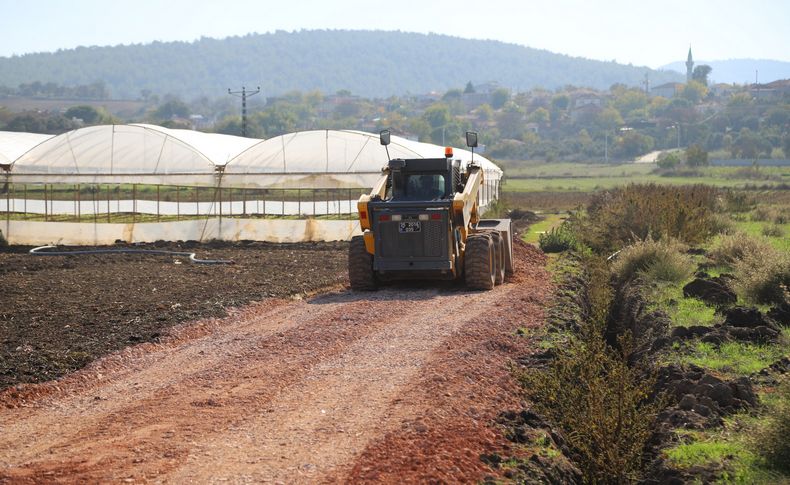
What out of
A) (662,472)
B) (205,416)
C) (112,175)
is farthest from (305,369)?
(112,175)

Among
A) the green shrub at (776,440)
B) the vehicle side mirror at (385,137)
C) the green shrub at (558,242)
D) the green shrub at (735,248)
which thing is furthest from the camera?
the green shrub at (558,242)

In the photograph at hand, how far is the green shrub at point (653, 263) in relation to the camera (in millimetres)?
23172

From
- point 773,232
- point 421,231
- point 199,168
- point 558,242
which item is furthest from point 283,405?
point 199,168

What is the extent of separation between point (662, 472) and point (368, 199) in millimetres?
11871

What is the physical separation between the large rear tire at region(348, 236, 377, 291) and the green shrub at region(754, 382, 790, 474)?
40.2 feet

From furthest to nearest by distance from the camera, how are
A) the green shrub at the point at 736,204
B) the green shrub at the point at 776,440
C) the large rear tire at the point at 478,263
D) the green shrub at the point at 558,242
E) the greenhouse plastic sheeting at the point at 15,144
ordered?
the greenhouse plastic sheeting at the point at 15,144 < the green shrub at the point at 736,204 < the green shrub at the point at 558,242 < the large rear tire at the point at 478,263 < the green shrub at the point at 776,440

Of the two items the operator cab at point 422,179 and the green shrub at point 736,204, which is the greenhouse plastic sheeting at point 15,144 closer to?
the green shrub at point 736,204

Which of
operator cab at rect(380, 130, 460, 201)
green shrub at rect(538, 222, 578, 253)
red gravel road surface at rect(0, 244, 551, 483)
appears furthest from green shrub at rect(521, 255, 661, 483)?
green shrub at rect(538, 222, 578, 253)

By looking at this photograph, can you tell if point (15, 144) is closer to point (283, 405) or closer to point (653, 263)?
point (653, 263)

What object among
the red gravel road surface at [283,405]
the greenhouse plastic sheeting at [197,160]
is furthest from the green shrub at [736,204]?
the red gravel road surface at [283,405]

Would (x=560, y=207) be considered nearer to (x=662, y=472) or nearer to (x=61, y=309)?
(x=61, y=309)

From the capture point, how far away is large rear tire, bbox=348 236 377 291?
2116 centimetres

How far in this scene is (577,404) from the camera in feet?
36.8

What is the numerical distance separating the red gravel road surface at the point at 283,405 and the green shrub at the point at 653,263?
22.1 feet
